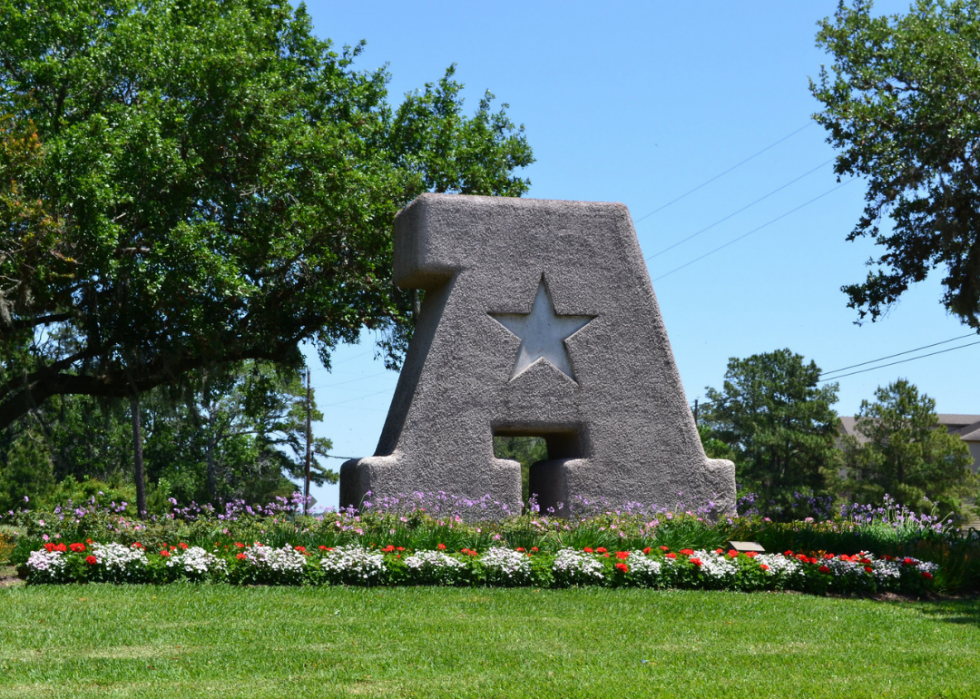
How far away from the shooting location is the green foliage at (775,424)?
147 feet

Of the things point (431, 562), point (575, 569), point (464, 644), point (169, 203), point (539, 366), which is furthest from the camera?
point (169, 203)

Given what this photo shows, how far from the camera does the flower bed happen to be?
9141 millimetres

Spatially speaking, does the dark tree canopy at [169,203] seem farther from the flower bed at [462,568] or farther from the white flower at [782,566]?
the white flower at [782,566]

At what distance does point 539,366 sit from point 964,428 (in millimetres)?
54406

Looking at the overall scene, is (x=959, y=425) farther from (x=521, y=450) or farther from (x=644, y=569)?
(x=644, y=569)

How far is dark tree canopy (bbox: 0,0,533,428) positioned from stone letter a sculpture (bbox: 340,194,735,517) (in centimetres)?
393

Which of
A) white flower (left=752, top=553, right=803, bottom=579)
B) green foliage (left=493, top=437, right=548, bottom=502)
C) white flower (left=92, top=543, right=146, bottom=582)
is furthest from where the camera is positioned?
green foliage (left=493, top=437, right=548, bottom=502)

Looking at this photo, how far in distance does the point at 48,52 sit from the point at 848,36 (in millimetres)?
13639

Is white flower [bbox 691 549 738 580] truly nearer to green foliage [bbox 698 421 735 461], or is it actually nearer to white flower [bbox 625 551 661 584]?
white flower [bbox 625 551 661 584]

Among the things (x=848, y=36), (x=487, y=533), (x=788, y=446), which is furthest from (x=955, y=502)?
(x=487, y=533)

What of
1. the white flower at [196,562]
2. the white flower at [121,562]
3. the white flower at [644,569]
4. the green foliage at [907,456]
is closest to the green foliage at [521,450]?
the green foliage at [907,456]

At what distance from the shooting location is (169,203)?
15.4m

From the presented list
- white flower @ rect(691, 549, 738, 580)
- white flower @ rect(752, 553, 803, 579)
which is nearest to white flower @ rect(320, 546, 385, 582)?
white flower @ rect(691, 549, 738, 580)

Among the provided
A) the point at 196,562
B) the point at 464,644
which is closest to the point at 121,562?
the point at 196,562
